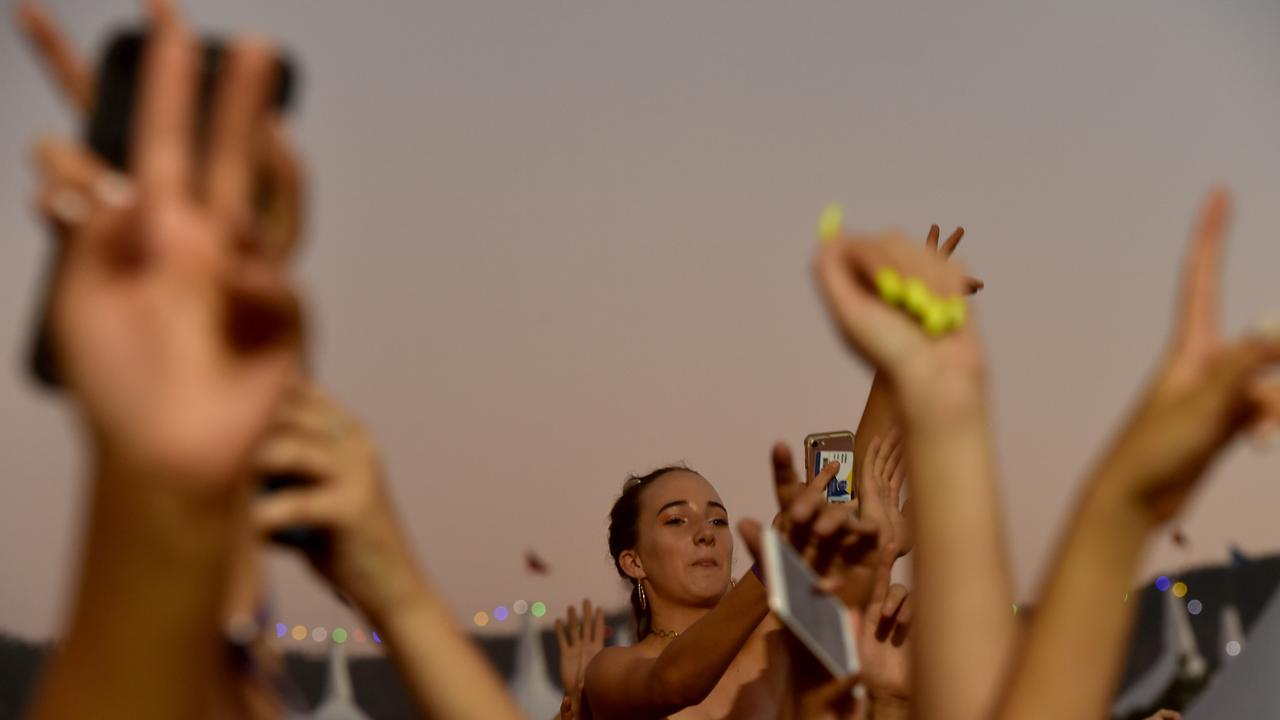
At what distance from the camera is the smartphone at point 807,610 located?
1073mm

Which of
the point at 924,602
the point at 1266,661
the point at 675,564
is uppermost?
the point at 924,602

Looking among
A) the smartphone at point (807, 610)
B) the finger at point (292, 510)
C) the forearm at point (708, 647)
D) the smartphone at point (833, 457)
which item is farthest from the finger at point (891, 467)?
the finger at point (292, 510)

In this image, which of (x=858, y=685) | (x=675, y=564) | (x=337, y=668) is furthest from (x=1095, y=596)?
(x=337, y=668)

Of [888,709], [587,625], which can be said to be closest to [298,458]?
[888,709]

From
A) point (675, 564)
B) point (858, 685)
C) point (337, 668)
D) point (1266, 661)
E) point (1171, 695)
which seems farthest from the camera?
point (1171, 695)

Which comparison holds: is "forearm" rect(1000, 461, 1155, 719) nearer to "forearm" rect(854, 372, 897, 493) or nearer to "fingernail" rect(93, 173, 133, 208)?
"fingernail" rect(93, 173, 133, 208)

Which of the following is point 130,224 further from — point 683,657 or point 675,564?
point 675,564

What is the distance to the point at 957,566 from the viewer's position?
0.97m

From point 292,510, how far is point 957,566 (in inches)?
18.2

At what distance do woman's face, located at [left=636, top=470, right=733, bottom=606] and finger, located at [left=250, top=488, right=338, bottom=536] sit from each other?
7.84 feet

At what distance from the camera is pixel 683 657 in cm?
232

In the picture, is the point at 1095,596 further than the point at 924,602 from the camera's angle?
No

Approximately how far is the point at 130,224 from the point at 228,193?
46 mm

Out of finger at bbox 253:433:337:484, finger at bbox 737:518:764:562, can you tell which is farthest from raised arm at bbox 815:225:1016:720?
finger at bbox 253:433:337:484
